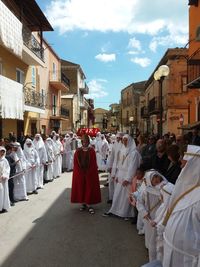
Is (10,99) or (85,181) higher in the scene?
(10,99)

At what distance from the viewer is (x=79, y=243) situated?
272 inches

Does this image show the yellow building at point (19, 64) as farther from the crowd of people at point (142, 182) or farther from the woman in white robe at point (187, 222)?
the woman in white robe at point (187, 222)

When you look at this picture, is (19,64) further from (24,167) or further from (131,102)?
(131,102)

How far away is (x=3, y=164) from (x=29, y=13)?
14663 millimetres

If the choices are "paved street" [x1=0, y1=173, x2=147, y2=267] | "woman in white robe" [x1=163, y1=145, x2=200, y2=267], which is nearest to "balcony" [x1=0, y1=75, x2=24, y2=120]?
"paved street" [x1=0, y1=173, x2=147, y2=267]

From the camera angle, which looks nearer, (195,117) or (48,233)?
(48,233)

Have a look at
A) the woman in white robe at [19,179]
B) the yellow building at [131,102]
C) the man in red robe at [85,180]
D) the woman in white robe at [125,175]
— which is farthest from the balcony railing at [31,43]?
the yellow building at [131,102]

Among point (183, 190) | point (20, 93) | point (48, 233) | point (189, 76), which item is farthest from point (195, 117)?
point (183, 190)

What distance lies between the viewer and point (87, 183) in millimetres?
9523

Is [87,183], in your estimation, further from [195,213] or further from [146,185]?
[195,213]

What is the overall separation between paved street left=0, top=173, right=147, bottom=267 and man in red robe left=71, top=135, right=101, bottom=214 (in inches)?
12.4

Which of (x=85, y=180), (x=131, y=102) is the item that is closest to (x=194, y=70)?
(x=85, y=180)

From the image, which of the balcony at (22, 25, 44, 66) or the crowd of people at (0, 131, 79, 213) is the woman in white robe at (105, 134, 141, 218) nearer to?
the crowd of people at (0, 131, 79, 213)

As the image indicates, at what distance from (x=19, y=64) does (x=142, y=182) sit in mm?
16924
